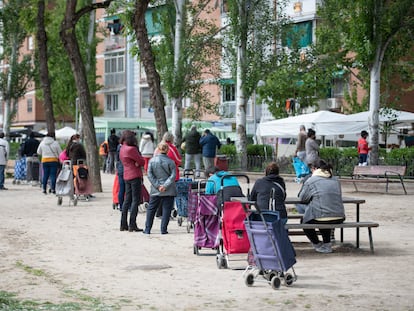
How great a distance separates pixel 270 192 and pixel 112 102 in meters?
69.7

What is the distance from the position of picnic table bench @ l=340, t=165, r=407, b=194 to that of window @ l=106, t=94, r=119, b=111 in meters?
52.5

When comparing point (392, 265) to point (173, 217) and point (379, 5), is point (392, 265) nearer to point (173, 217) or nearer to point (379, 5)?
point (173, 217)

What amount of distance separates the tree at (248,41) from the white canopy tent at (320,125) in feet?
4.80

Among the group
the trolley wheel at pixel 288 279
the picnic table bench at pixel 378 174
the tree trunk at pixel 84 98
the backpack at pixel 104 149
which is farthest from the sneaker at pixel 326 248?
the backpack at pixel 104 149

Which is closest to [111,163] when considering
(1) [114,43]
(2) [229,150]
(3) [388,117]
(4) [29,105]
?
(2) [229,150]

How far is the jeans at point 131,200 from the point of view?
59.0ft

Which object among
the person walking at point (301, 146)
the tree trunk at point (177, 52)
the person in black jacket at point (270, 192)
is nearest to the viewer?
the person in black jacket at point (270, 192)

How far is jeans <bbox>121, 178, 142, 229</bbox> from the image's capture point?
17977 mm

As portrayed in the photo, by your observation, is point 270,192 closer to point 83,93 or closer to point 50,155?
point 50,155

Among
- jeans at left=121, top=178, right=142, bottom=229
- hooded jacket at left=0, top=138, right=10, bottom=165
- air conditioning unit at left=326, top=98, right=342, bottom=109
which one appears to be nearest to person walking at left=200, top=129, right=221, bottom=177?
hooded jacket at left=0, top=138, right=10, bottom=165

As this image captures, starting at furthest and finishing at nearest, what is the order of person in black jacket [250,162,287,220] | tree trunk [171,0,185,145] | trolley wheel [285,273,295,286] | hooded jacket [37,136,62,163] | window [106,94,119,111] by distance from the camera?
window [106,94,119,111], tree trunk [171,0,185,145], hooded jacket [37,136,62,163], person in black jacket [250,162,287,220], trolley wheel [285,273,295,286]

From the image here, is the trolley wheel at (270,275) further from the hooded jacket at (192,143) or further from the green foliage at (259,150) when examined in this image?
the green foliage at (259,150)

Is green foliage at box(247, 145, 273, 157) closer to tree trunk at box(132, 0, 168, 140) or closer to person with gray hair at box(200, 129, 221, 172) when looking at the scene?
person with gray hair at box(200, 129, 221, 172)

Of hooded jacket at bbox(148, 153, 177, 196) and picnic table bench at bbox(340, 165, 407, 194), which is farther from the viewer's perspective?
picnic table bench at bbox(340, 165, 407, 194)
